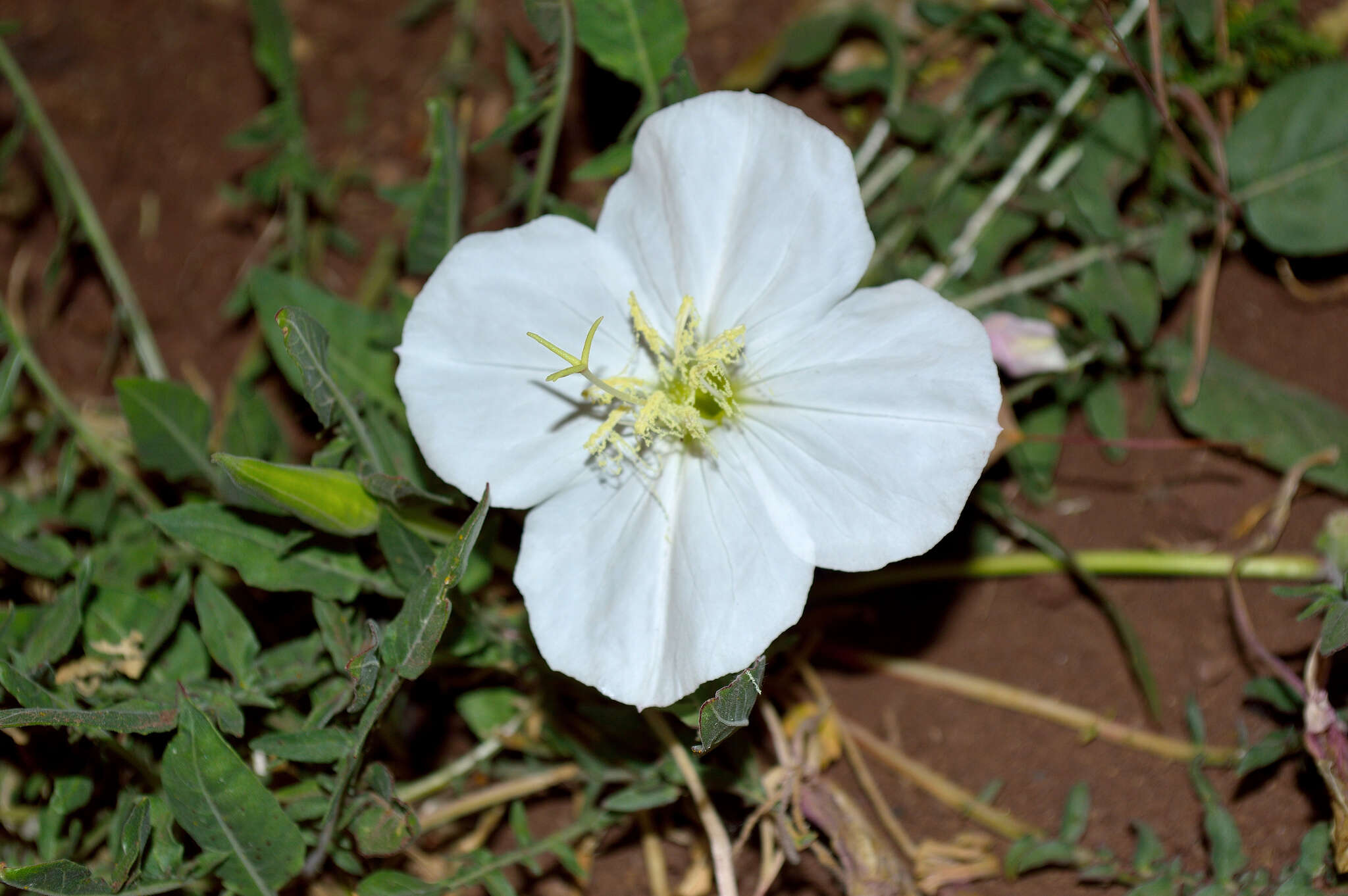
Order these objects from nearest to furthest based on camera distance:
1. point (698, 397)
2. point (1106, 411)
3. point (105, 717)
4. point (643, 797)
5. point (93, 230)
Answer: point (105, 717) < point (698, 397) < point (643, 797) < point (1106, 411) < point (93, 230)

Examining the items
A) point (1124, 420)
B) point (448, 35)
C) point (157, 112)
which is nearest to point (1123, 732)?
point (1124, 420)

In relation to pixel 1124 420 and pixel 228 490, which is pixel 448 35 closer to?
pixel 228 490

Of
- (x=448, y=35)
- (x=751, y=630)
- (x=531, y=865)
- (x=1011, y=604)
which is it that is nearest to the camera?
(x=751, y=630)

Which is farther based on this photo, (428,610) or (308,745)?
(308,745)

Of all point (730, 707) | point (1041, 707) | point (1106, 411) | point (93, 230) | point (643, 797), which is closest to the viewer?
point (730, 707)

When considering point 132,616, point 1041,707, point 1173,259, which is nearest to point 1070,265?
point 1173,259

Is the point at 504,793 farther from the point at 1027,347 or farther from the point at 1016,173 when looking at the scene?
the point at 1016,173

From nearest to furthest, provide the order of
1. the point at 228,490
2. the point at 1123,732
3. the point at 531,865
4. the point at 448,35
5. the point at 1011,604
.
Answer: the point at 228,490, the point at 531,865, the point at 1123,732, the point at 1011,604, the point at 448,35

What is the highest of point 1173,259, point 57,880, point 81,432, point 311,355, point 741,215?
point 741,215
